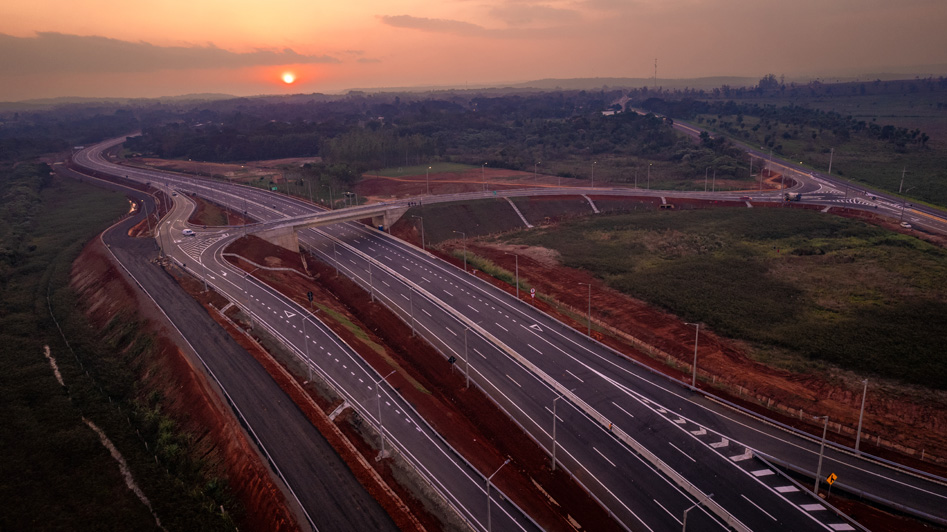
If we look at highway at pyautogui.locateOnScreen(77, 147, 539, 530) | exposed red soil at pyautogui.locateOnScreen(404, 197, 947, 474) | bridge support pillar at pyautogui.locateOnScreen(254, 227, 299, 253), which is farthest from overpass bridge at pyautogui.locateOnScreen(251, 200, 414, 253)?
exposed red soil at pyautogui.locateOnScreen(404, 197, 947, 474)

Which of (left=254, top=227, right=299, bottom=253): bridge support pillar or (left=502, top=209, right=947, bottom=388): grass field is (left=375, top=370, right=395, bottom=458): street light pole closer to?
(left=502, top=209, right=947, bottom=388): grass field

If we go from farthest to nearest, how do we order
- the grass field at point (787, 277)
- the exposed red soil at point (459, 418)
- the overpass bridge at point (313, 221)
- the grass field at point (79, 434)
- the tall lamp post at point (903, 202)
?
the tall lamp post at point (903, 202) < the overpass bridge at point (313, 221) < the grass field at point (787, 277) < the exposed red soil at point (459, 418) < the grass field at point (79, 434)

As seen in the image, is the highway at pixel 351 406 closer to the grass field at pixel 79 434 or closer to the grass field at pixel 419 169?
the grass field at pixel 79 434

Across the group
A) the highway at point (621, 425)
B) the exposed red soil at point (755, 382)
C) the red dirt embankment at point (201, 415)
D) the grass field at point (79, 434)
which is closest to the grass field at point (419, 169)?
the exposed red soil at point (755, 382)

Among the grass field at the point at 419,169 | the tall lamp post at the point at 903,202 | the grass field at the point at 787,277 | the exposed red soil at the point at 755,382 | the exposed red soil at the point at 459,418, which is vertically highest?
the grass field at the point at 419,169

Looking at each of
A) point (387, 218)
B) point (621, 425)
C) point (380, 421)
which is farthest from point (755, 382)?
point (387, 218)

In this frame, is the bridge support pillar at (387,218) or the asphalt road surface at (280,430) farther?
the bridge support pillar at (387,218)
